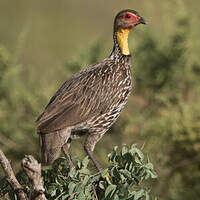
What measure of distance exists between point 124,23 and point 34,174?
3.28m

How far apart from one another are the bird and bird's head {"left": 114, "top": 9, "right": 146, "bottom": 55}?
17 millimetres

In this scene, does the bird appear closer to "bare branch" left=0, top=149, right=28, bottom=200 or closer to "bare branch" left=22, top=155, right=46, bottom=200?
"bare branch" left=0, top=149, right=28, bottom=200

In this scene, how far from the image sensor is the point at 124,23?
6496mm

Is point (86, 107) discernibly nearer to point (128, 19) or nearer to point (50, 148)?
point (50, 148)

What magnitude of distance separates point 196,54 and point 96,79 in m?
5.74

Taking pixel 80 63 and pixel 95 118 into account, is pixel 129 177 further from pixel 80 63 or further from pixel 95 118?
pixel 80 63

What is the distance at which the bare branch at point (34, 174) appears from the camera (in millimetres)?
3590

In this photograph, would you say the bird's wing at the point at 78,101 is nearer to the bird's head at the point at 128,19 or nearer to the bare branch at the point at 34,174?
the bird's head at the point at 128,19

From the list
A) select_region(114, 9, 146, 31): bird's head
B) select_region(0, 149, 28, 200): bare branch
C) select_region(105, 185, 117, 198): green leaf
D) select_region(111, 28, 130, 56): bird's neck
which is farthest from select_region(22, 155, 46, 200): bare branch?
select_region(114, 9, 146, 31): bird's head

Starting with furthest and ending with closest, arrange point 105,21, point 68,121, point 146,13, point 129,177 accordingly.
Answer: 1. point 105,21
2. point 146,13
3. point 68,121
4. point 129,177

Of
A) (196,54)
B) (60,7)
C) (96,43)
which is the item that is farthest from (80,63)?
(60,7)

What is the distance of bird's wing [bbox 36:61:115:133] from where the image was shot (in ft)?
17.9

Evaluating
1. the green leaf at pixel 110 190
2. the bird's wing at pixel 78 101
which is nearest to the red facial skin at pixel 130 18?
the bird's wing at pixel 78 101

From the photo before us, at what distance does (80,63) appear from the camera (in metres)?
10.8
